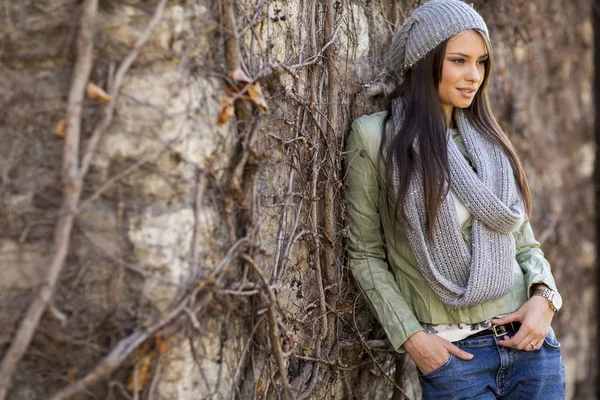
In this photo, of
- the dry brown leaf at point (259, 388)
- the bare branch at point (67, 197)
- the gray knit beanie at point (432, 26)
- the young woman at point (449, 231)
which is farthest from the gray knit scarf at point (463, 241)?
the bare branch at point (67, 197)

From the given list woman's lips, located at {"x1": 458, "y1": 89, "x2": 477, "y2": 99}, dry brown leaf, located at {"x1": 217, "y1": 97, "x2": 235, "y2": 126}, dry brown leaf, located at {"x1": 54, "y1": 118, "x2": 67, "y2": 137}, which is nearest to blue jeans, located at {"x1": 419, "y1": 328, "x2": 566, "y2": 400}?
woman's lips, located at {"x1": 458, "y1": 89, "x2": 477, "y2": 99}

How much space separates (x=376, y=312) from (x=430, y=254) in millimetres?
305

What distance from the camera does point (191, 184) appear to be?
6.01ft

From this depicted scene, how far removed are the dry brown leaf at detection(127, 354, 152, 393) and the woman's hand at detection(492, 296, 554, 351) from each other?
1.23 meters

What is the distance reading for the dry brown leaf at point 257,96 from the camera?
6.47ft

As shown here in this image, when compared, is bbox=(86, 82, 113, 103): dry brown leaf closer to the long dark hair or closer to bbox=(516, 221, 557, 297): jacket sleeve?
the long dark hair

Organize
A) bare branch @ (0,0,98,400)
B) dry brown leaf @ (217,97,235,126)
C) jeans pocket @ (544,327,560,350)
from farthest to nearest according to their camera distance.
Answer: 1. jeans pocket @ (544,327,560,350)
2. dry brown leaf @ (217,97,235,126)
3. bare branch @ (0,0,98,400)

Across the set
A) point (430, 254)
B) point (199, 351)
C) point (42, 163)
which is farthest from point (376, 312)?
point (42, 163)

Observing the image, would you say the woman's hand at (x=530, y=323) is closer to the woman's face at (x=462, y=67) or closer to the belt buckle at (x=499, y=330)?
the belt buckle at (x=499, y=330)

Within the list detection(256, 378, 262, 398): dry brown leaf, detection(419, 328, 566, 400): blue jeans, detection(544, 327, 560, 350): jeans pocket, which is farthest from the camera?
detection(544, 327, 560, 350): jeans pocket

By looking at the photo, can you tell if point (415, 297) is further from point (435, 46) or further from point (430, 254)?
point (435, 46)

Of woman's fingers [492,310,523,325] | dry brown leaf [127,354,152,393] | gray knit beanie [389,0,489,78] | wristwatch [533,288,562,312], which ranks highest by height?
gray knit beanie [389,0,489,78]

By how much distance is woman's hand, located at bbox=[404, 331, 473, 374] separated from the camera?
2277mm

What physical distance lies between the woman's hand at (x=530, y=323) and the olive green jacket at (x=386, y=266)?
4 cm
